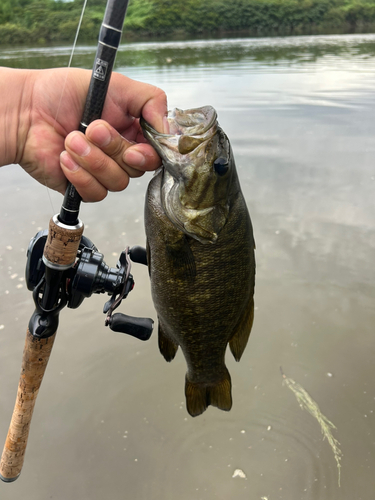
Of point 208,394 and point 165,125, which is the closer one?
point 165,125

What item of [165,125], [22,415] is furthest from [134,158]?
[22,415]

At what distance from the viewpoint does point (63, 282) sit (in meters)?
1.56

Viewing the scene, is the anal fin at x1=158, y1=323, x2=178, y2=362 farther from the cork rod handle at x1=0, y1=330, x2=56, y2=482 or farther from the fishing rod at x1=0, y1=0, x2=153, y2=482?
the cork rod handle at x1=0, y1=330, x2=56, y2=482

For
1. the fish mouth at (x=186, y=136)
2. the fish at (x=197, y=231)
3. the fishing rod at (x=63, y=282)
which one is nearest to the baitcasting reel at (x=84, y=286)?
the fishing rod at (x=63, y=282)

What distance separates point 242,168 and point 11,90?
4.91 meters

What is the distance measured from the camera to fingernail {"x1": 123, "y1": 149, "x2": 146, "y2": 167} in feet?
4.63

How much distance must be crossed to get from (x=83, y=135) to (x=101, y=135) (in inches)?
2.6

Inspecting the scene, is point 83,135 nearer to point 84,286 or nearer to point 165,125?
point 165,125

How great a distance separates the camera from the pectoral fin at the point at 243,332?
173 cm

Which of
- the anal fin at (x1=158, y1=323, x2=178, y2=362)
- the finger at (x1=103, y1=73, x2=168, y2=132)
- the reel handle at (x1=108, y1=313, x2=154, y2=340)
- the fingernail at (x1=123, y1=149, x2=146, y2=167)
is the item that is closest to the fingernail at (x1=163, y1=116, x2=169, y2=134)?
the finger at (x1=103, y1=73, x2=168, y2=132)

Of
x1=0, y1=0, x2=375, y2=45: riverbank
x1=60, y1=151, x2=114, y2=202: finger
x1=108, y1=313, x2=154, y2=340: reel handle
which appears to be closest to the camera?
x1=60, y1=151, x2=114, y2=202: finger

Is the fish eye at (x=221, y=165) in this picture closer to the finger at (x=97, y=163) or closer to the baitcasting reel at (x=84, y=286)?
the finger at (x=97, y=163)

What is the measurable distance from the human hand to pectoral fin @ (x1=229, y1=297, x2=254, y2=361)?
740mm

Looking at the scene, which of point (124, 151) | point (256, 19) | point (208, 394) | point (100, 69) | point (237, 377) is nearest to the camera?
point (100, 69)
